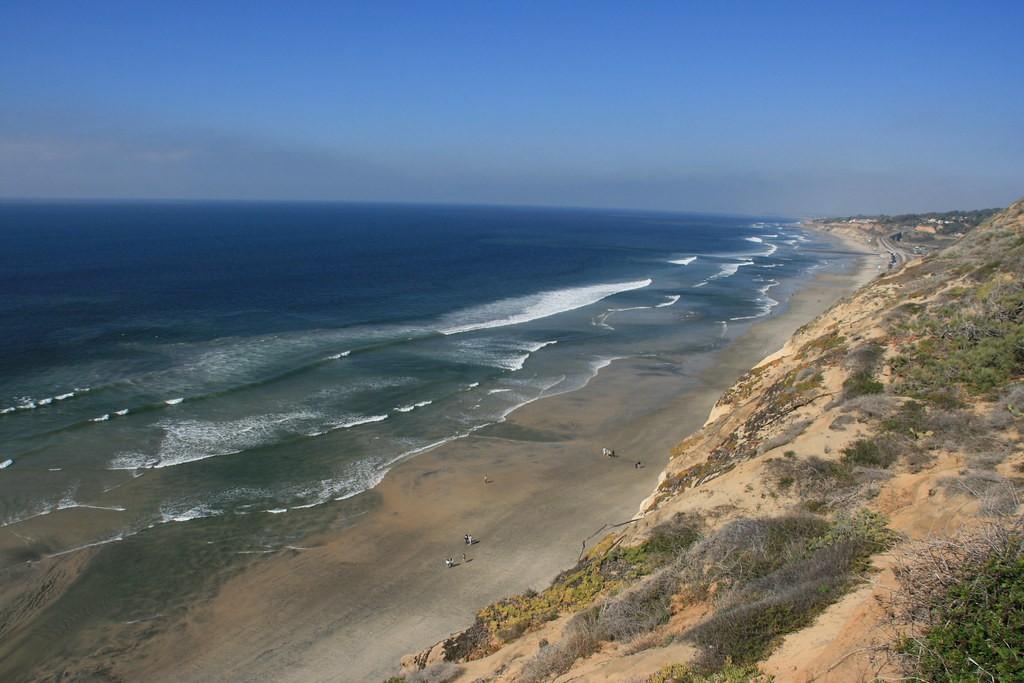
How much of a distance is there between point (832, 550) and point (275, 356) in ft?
117

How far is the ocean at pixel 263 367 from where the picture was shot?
22266 mm

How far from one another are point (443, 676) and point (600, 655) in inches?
135

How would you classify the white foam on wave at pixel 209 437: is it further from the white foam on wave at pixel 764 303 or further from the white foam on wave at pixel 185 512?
the white foam on wave at pixel 764 303

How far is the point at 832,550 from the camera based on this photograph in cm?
1000

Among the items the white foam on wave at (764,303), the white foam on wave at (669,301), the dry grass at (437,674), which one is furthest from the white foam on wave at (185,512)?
the white foam on wave at (669,301)

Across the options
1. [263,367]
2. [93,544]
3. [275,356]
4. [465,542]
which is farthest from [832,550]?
[275,356]

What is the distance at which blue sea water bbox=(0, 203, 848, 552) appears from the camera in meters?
24.2

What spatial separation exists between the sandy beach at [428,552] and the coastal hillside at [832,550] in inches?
115

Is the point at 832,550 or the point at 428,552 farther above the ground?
the point at 832,550

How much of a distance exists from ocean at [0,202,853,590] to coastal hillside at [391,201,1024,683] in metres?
12.3

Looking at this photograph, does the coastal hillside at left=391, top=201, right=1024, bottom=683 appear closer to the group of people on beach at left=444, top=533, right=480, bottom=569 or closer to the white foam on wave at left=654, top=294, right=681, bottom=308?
the group of people on beach at left=444, top=533, right=480, bottom=569

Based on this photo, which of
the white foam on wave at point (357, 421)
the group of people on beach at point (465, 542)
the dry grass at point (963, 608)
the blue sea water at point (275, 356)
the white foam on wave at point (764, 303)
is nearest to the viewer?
the dry grass at point (963, 608)

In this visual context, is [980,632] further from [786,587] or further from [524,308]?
[524,308]

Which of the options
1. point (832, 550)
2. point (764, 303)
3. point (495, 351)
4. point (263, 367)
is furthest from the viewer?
point (764, 303)
